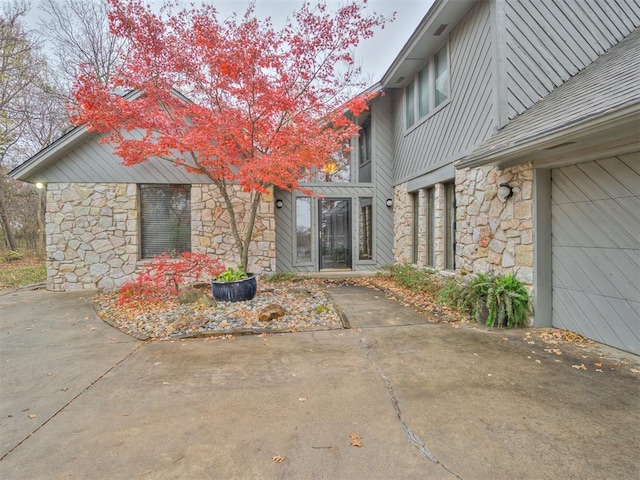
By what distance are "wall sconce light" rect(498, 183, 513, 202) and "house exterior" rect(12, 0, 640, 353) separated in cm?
3

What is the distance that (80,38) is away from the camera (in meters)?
11.2

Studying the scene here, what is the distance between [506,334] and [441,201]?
119 inches

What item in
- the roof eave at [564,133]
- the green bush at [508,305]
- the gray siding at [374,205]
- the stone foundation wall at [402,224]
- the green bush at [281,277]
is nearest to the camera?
the roof eave at [564,133]

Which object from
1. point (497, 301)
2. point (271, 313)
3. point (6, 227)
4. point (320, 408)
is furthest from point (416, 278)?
point (6, 227)

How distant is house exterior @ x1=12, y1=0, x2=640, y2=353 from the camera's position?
3379mm

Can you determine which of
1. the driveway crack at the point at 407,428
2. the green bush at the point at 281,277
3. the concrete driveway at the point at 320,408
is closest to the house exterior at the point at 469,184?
the green bush at the point at 281,277

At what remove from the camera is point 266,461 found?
181 cm

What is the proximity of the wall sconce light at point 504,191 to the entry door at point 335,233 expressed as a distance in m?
4.48

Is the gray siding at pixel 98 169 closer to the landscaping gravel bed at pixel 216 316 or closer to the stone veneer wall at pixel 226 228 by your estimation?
the stone veneer wall at pixel 226 228

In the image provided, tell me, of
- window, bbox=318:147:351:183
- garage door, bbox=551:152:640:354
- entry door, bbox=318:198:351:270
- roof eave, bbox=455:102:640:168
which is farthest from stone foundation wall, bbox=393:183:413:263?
garage door, bbox=551:152:640:354

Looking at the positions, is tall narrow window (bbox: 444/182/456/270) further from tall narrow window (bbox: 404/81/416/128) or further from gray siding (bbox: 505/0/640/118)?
tall narrow window (bbox: 404/81/416/128)

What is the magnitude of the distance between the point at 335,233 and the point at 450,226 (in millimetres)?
3216

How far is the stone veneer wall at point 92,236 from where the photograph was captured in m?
6.97

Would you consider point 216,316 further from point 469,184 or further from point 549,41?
point 549,41
